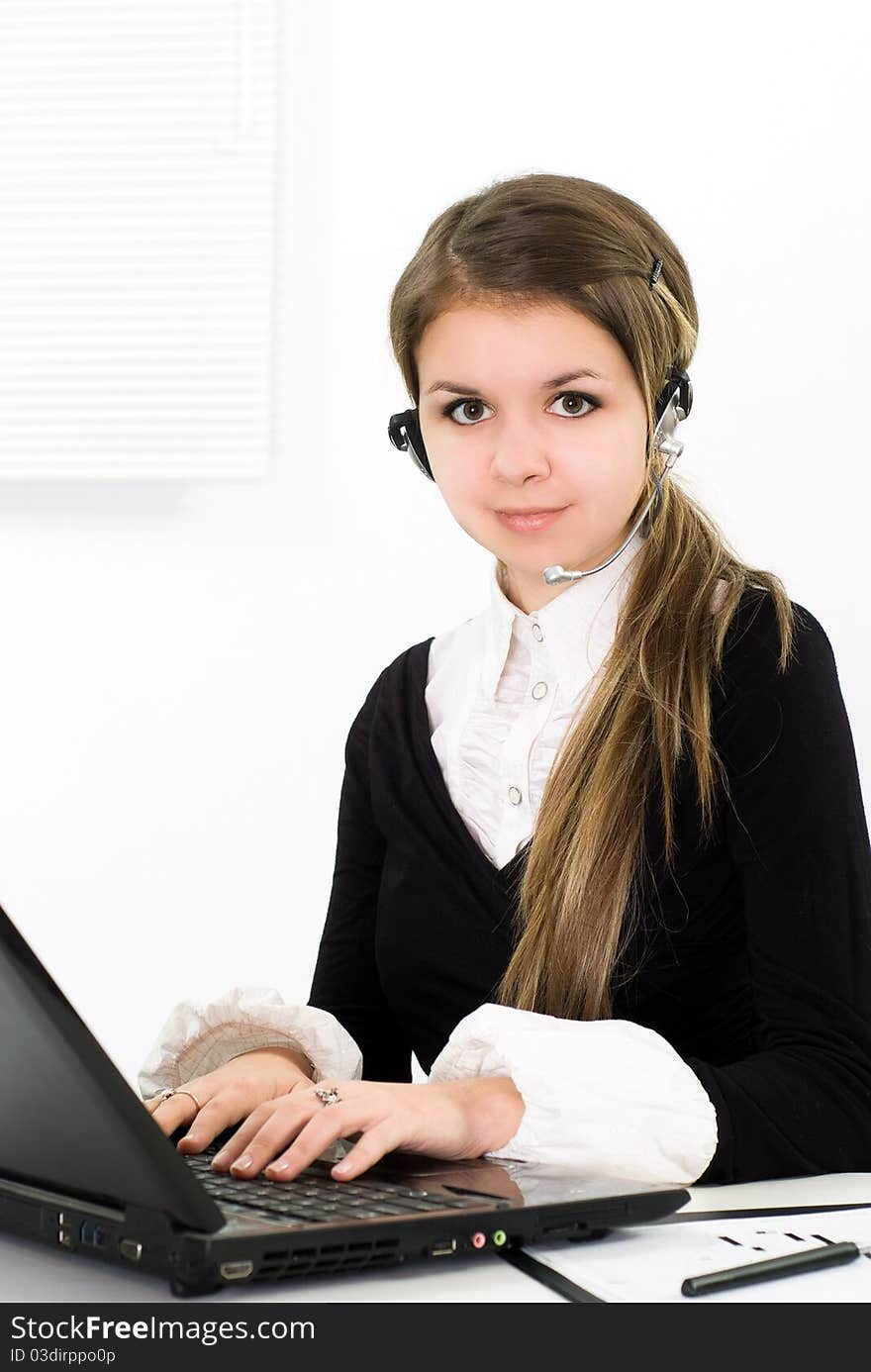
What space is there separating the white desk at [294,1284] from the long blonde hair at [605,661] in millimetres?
474

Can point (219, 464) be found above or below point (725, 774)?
above

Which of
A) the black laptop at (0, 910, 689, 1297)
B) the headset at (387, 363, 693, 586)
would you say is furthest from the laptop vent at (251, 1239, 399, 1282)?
the headset at (387, 363, 693, 586)

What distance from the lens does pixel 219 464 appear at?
2.21 meters

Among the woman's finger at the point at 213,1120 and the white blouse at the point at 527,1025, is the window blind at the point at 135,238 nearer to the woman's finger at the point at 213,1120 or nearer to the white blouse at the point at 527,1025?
the white blouse at the point at 527,1025

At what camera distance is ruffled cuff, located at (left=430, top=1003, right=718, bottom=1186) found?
87 cm

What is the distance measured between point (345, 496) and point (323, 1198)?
5.24 ft

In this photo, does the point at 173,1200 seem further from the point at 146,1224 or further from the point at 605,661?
the point at 605,661

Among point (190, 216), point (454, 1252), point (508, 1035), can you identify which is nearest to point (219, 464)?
point (190, 216)

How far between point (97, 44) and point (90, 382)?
1.68 feet

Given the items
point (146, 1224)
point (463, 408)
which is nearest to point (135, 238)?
point (463, 408)

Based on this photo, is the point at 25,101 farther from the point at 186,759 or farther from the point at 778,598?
the point at 778,598

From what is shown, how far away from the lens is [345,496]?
2213 millimetres

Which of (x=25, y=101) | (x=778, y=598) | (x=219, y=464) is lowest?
(x=778, y=598)

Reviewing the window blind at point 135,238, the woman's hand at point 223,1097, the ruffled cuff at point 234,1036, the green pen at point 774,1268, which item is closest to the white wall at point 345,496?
the window blind at point 135,238
